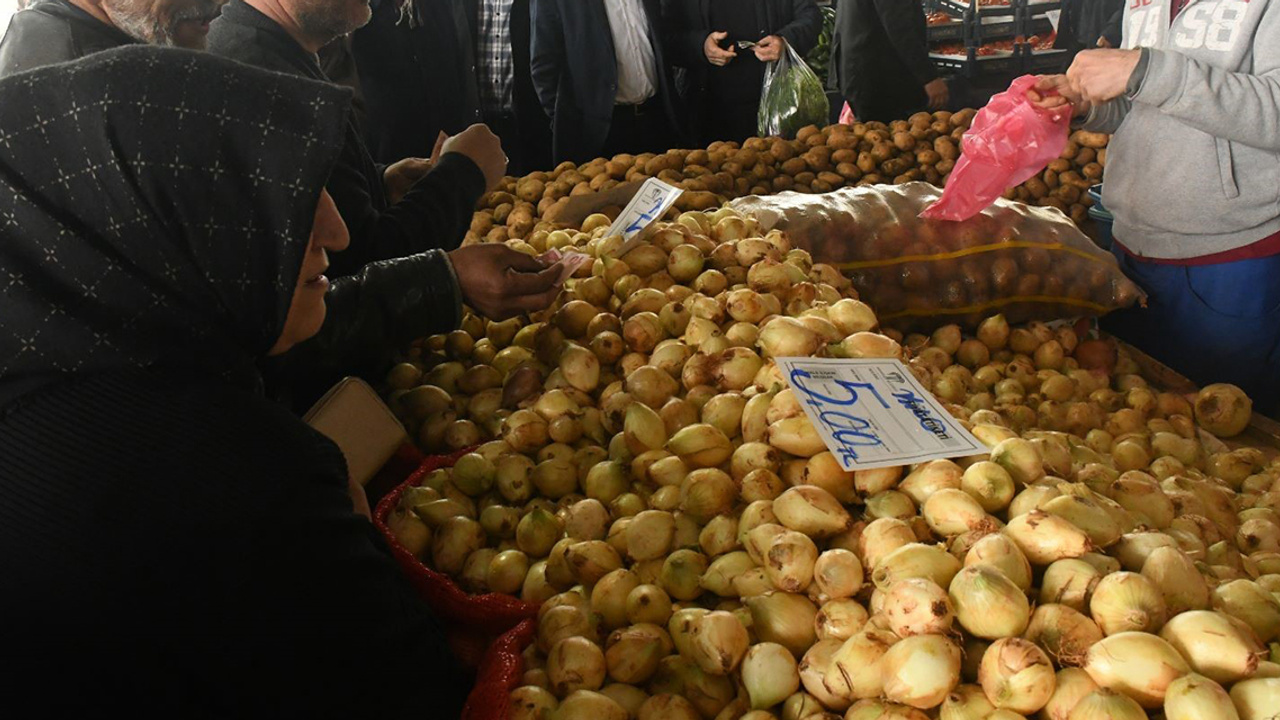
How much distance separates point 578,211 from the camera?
10.9 ft

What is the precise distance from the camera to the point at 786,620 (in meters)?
1.29

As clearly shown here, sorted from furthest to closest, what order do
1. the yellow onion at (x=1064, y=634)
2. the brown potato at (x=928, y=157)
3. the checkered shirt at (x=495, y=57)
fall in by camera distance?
the checkered shirt at (x=495, y=57), the brown potato at (x=928, y=157), the yellow onion at (x=1064, y=634)

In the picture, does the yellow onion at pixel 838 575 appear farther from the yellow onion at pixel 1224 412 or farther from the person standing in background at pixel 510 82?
the person standing in background at pixel 510 82

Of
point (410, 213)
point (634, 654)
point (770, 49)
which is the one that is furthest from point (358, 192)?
point (770, 49)

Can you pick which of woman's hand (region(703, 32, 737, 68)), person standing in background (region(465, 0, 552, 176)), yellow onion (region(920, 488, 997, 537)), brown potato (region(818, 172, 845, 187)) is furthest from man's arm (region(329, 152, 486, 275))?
person standing in background (region(465, 0, 552, 176))

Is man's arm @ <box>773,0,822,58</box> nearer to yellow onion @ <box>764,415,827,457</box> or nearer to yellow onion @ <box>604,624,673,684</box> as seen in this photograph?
yellow onion @ <box>764,415,827,457</box>

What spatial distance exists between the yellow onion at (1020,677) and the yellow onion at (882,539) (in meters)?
0.24

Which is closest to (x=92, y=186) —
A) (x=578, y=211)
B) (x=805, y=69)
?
(x=578, y=211)

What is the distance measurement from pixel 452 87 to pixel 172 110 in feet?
14.6

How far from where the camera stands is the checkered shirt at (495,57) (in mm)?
5500

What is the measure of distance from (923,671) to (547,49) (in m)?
4.68

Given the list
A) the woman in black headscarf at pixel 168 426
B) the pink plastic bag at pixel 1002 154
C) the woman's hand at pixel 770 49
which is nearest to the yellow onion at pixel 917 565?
the woman in black headscarf at pixel 168 426

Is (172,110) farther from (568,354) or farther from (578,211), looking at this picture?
(578,211)

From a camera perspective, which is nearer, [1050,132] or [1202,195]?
[1202,195]
